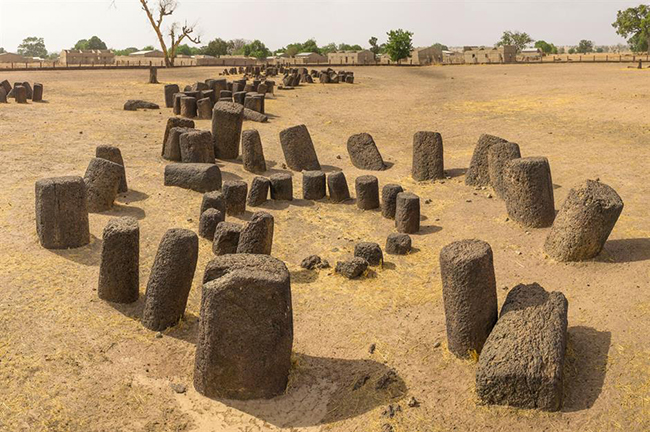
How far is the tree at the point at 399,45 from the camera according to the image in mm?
64375

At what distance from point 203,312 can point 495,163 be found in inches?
360

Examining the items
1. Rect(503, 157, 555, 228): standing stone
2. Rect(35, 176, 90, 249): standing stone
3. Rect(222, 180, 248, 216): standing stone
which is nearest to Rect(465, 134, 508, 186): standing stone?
Rect(503, 157, 555, 228): standing stone

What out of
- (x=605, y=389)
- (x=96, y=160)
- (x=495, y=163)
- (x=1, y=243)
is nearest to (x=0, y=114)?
(x=96, y=160)

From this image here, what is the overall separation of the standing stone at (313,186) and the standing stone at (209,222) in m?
3.27

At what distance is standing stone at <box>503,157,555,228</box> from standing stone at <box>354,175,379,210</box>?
315 centimetres

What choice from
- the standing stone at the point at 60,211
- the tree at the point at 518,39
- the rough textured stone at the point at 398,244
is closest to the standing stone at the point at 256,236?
the rough textured stone at the point at 398,244

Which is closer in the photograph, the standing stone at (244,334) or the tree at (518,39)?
the standing stone at (244,334)

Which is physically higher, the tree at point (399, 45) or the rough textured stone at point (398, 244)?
the tree at point (399, 45)

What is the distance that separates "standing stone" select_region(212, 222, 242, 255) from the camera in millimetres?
11062

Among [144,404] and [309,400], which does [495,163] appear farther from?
[144,404]

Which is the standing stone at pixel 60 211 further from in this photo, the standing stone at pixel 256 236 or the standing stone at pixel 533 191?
the standing stone at pixel 533 191

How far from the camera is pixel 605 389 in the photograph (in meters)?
6.80

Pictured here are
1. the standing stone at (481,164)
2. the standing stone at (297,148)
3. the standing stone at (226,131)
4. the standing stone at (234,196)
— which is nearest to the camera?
the standing stone at (234,196)

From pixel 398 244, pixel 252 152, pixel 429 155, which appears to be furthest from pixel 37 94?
pixel 398 244
